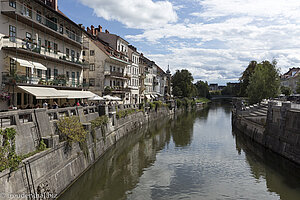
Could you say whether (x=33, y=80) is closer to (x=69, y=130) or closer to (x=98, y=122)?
(x=98, y=122)

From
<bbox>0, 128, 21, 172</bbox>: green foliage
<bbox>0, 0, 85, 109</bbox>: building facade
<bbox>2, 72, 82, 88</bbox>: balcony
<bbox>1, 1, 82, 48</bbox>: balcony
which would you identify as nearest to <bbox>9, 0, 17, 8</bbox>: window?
<bbox>0, 0, 85, 109</bbox>: building facade

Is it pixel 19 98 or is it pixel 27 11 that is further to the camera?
pixel 19 98

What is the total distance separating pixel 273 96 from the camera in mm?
47125

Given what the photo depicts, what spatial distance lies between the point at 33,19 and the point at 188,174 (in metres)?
20.9

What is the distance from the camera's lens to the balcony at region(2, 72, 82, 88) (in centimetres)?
2030

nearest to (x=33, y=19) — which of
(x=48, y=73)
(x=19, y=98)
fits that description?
(x=48, y=73)

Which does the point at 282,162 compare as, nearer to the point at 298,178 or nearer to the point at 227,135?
the point at 298,178

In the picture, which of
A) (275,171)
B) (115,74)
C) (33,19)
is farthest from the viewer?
(115,74)

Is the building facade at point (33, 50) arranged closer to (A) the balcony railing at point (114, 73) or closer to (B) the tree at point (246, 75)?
(A) the balcony railing at point (114, 73)

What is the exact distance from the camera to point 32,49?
75.4 feet

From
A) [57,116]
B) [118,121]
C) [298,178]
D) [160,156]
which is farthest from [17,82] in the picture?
[298,178]

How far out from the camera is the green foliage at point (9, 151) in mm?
9020

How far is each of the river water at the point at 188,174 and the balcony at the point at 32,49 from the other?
12.2m

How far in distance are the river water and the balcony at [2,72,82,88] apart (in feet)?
33.1
